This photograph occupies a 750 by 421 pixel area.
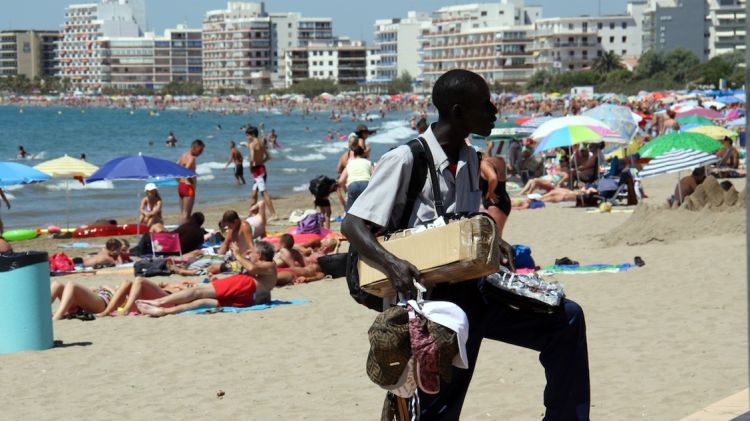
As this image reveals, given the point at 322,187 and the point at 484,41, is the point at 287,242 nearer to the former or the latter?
the point at 322,187

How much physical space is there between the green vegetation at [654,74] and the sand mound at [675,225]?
3107 inches

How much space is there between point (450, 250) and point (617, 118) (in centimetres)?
1700

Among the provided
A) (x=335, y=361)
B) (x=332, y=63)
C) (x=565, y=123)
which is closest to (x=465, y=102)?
(x=335, y=361)

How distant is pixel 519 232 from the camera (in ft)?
43.5

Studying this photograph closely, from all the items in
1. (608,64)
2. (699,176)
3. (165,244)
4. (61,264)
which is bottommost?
(61,264)

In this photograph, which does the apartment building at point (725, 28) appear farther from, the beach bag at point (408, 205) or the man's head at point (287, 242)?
the beach bag at point (408, 205)

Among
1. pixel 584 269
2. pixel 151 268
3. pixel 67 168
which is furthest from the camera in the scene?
pixel 67 168

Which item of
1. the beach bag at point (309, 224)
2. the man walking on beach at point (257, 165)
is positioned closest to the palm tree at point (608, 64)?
the man walking on beach at point (257, 165)

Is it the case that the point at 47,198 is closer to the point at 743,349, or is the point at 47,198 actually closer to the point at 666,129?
the point at 666,129

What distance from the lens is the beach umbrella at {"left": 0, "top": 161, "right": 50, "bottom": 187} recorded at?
1283 centimetres

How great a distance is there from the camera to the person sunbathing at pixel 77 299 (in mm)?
8359

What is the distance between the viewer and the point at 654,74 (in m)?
106

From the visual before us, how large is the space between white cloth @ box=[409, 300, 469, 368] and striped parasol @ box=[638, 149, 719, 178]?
10.5 metres

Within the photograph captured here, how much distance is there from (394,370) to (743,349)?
11.7ft
